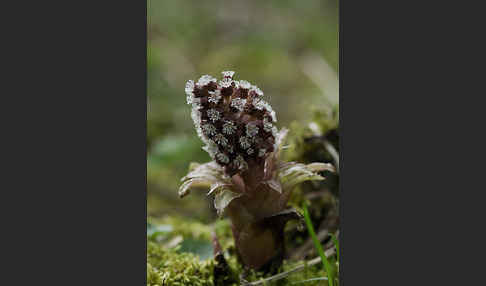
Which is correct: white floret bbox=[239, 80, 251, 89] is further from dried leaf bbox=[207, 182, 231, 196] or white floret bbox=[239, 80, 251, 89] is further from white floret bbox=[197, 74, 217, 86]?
dried leaf bbox=[207, 182, 231, 196]

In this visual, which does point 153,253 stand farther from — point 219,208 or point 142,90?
point 142,90

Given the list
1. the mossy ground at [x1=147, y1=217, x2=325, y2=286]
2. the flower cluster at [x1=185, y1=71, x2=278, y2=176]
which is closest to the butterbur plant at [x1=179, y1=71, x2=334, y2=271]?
the flower cluster at [x1=185, y1=71, x2=278, y2=176]

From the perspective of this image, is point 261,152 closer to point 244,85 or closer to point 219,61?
point 244,85

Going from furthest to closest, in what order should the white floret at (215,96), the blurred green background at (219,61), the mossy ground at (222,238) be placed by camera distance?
the blurred green background at (219,61) → the mossy ground at (222,238) → the white floret at (215,96)

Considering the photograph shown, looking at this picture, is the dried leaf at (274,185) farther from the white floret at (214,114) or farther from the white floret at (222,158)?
the white floret at (214,114)

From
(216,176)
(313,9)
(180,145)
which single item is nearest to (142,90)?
(216,176)

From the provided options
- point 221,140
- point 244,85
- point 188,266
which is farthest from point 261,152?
point 188,266

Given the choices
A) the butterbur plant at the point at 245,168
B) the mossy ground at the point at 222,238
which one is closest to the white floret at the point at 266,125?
the butterbur plant at the point at 245,168
